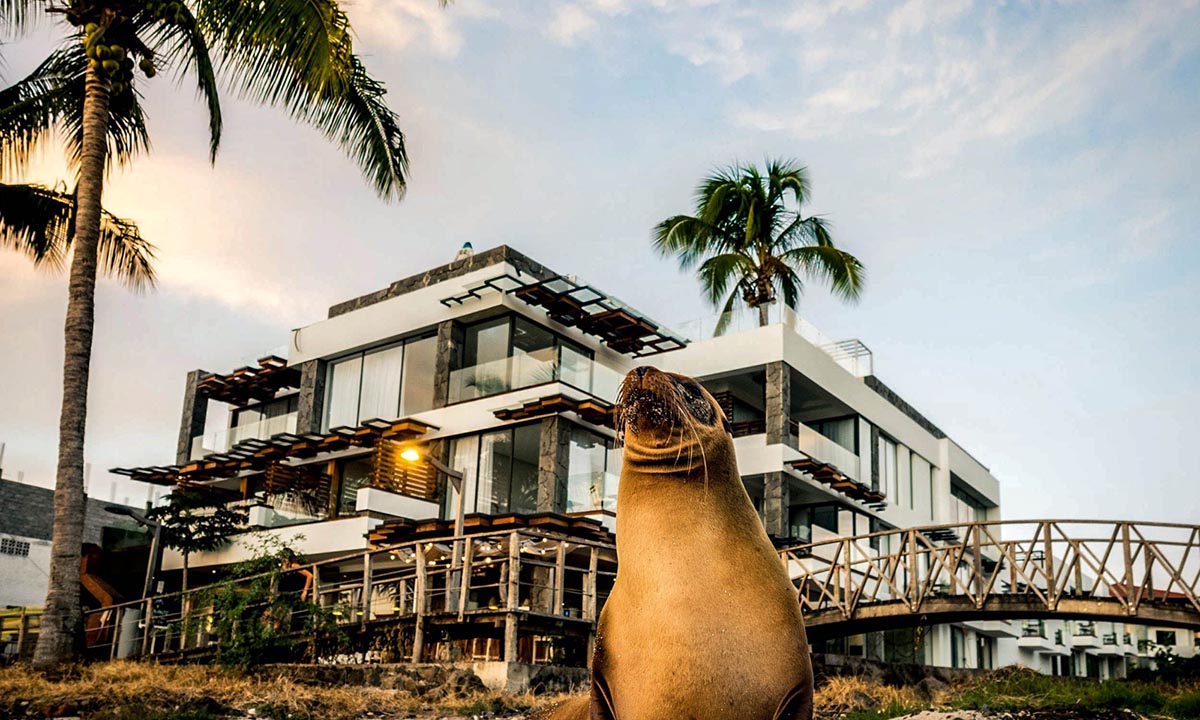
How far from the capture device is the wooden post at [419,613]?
64.2 ft

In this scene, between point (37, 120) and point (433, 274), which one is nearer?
point (37, 120)

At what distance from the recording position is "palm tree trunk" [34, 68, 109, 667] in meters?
18.7

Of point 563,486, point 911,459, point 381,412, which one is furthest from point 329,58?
point 911,459

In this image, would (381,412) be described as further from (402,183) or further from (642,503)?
(642,503)

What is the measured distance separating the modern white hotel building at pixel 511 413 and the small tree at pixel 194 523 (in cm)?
80

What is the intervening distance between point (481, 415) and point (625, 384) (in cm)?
2838

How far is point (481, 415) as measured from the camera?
3322 centimetres

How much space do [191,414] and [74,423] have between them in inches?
990

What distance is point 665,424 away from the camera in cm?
504

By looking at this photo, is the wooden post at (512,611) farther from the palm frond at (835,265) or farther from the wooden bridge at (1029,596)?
the palm frond at (835,265)

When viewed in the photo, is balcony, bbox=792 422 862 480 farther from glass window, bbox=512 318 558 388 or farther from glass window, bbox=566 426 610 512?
glass window, bbox=512 318 558 388

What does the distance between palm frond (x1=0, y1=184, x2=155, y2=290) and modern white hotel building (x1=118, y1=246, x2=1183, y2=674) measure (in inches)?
384

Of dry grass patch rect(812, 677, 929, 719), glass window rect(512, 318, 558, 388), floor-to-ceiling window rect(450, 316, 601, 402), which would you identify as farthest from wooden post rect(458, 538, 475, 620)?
glass window rect(512, 318, 558, 388)

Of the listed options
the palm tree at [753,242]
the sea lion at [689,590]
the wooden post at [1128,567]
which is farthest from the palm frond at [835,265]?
the sea lion at [689,590]
